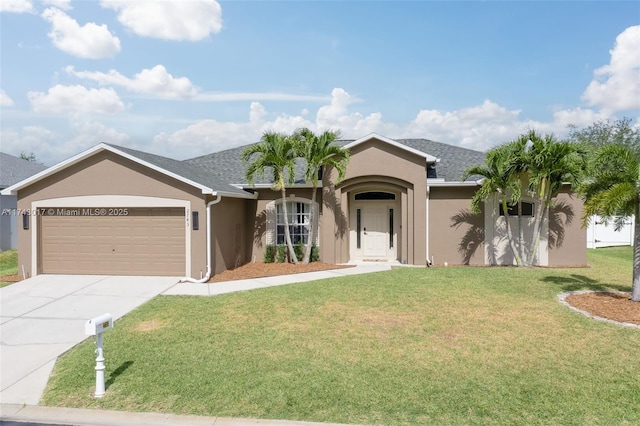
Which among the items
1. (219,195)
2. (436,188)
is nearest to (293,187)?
(219,195)

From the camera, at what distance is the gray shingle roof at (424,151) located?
16031mm

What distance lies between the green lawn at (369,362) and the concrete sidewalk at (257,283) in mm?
927

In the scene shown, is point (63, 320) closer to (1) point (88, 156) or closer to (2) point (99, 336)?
(2) point (99, 336)

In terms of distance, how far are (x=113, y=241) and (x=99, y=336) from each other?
320 inches

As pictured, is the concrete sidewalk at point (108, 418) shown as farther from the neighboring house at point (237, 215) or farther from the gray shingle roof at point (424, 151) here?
the gray shingle roof at point (424, 151)

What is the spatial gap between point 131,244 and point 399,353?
31.7 ft

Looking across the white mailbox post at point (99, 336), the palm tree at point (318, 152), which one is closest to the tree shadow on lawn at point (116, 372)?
the white mailbox post at point (99, 336)

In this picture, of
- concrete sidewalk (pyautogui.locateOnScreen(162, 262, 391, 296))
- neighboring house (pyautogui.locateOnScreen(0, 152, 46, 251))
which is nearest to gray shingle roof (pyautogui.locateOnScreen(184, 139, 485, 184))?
concrete sidewalk (pyautogui.locateOnScreen(162, 262, 391, 296))

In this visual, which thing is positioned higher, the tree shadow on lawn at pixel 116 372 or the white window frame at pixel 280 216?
the white window frame at pixel 280 216

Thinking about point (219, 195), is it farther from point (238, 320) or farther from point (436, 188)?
point (436, 188)

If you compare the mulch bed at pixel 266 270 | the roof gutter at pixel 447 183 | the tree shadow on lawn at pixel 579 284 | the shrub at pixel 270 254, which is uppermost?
the roof gutter at pixel 447 183

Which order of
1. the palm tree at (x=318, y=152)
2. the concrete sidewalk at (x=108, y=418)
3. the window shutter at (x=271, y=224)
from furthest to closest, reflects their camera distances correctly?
the window shutter at (x=271, y=224) < the palm tree at (x=318, y=152) < the concrete sidewalk at (x=108, y=418)

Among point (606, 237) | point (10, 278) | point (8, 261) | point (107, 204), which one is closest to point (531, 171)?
point (107, 204)

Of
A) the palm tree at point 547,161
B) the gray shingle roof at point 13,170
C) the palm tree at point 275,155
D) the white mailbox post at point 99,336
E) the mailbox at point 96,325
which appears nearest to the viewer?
the white mailbox post at point 99,336
